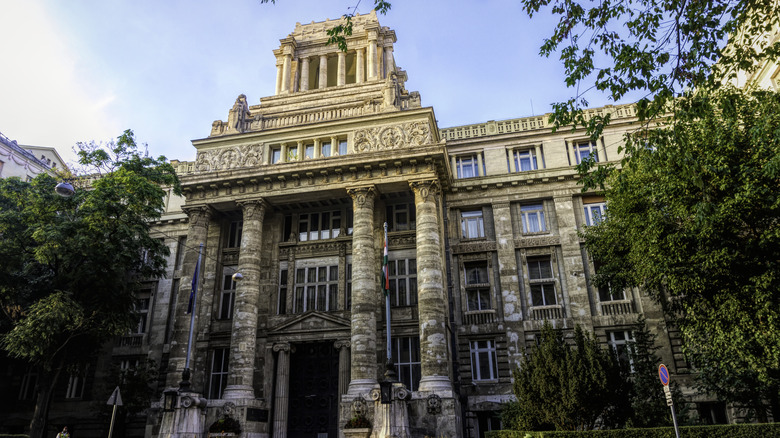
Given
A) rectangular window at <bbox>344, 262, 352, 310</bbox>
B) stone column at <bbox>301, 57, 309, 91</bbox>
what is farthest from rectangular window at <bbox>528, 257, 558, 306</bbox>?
stone column at <bbox>301, 57, 309, 91</bbox>

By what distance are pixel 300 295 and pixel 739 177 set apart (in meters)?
21.4

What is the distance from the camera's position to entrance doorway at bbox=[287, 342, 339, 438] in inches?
1048

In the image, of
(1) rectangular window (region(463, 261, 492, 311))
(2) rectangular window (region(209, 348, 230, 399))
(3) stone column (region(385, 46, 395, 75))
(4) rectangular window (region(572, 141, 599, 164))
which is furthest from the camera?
(3) stone column (region(385, 46, 395, 75))

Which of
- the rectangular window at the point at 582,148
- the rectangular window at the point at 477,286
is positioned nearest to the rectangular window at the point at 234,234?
the rectangular window at the point at 477,286

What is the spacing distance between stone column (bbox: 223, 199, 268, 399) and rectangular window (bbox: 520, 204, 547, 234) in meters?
15.2

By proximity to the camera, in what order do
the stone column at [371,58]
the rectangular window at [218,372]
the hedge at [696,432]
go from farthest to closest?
1. the stone column at [371,58]
2. the rectangular window at [218,372]
3. the hedge at [696,432]

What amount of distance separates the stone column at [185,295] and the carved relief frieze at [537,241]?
1802 centimetres

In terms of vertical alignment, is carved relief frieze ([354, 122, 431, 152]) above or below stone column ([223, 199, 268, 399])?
above

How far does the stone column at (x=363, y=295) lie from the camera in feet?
80.5

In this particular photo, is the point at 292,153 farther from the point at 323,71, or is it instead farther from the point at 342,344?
the point at 342,344

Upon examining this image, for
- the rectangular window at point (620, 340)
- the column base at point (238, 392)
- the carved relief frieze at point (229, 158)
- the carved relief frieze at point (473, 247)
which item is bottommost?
the column base at point (238, 392)

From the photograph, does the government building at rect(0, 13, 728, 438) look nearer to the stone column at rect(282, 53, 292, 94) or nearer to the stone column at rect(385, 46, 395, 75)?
the stone column at rect(282, 53, 292, 94)

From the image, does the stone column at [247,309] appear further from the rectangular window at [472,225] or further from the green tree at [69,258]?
the rectangular window at [472,225]

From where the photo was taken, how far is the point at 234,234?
1266 inches
